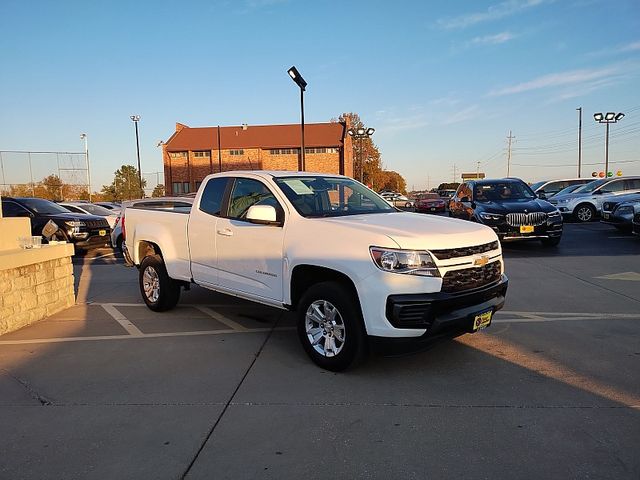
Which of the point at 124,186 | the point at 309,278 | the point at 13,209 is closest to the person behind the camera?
the point at 309,278

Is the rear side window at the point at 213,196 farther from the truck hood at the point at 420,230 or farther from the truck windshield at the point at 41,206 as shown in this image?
the truck windshield at the point at 41,206

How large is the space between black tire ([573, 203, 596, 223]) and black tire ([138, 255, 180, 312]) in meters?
17.0

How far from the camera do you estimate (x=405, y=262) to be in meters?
3.92

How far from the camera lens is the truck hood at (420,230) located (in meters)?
3.97

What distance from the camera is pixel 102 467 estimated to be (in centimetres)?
295

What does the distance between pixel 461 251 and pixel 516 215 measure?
26.0 feet

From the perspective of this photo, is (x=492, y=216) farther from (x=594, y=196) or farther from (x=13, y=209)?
(x=13, y=209)

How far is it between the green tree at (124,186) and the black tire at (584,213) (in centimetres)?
4718

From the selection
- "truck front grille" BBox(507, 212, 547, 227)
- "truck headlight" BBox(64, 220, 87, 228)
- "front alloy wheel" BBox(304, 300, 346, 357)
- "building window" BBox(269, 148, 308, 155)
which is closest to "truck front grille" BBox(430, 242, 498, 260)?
"front alloy wheel" BBox(304, 300, 346, 357)

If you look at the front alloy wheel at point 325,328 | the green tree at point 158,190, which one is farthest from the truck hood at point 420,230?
the green tree at point 158,190

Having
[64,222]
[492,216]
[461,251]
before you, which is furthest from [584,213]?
[64,222]

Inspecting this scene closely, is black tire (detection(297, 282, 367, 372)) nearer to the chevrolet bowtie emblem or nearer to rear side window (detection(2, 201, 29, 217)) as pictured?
the chevrolet bowtie emblem

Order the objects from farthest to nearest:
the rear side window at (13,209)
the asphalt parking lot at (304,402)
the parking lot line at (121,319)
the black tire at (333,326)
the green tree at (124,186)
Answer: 1. the green tree at (124,186)
2. the rear side window at (13,209)
3. the parking lot line at (121,319)
4. the black tire at (333,326)
5. the asphalt parking lot at (304,402)

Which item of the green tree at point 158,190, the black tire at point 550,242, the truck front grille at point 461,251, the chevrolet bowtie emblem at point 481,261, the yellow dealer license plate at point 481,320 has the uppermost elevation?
the green tree at point 158,190
